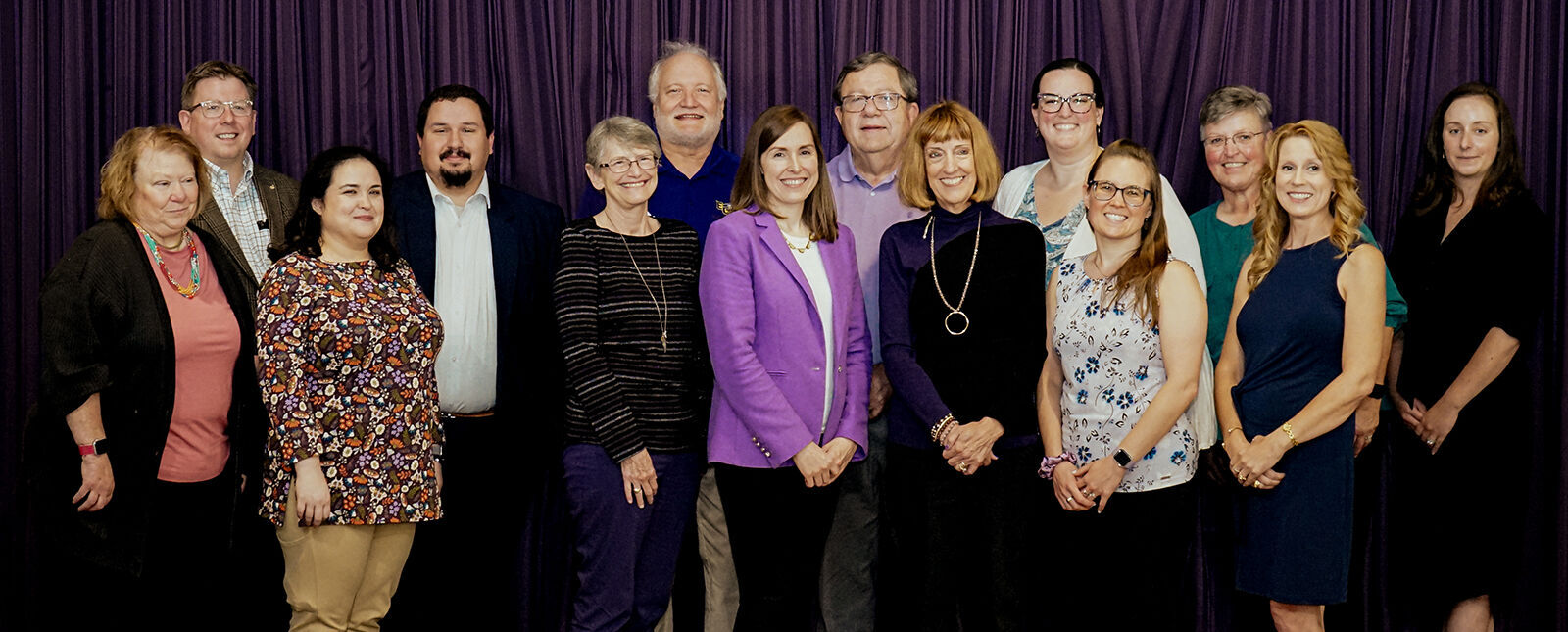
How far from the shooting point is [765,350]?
2678mm

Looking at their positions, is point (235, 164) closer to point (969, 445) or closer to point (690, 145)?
point (690, 145)

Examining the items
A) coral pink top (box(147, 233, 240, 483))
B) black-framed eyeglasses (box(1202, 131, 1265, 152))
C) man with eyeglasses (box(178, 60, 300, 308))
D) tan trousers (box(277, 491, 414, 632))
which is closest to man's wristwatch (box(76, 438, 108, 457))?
coral pink top (box(147, 233, 240, 483))

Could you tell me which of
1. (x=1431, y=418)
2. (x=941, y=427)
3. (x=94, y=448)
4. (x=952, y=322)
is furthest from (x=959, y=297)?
(x=94, y=448)

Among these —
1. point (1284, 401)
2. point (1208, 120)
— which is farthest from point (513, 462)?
point (1208, 120)

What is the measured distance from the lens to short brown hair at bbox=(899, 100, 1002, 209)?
2.73 m

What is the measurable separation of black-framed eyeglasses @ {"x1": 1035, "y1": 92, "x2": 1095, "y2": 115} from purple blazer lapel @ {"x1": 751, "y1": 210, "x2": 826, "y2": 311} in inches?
36.9

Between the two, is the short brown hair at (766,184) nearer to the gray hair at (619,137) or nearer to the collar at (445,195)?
the gray hair at (619,137)

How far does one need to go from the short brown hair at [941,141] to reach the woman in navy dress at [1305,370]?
71 cm

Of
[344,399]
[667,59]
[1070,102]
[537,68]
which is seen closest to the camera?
[344,399]

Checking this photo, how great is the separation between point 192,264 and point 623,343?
3.72ft

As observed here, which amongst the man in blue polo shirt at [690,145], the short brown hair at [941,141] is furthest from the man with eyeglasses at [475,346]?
the short brown hair at [941,141]

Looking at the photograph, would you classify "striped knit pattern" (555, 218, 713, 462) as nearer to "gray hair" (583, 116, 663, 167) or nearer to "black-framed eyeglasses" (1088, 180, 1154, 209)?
"gray hair" (583, 116, 663, 167)

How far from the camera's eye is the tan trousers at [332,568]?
8.40 feet

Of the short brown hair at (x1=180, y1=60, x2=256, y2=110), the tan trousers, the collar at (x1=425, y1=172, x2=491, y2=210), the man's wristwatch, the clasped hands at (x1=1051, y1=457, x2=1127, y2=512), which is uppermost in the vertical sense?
the short brown hair at (x1=180, y1=60, x2=256, y2=110)
